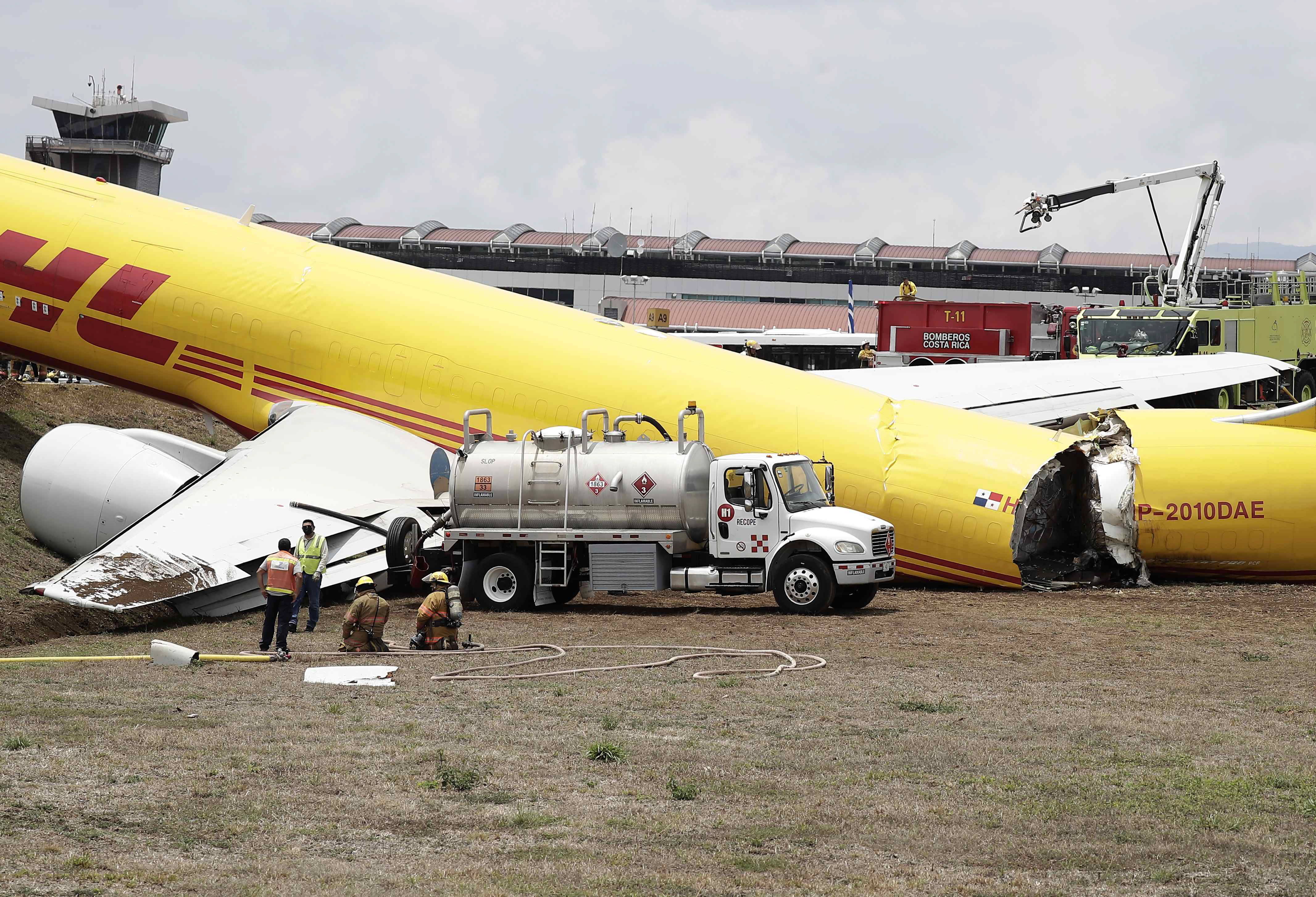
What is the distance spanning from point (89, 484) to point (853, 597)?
1312cm

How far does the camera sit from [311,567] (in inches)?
810

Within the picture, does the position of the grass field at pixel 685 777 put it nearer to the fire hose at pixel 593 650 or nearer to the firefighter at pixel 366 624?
the fire hose at pixel 593 650

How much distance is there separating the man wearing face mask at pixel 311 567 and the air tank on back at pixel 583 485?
2272 millimetres

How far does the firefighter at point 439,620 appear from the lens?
17875 millimetres

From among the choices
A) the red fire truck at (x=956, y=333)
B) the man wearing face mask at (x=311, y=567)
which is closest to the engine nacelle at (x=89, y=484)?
the man wearing face mask at (x=311, y=567)

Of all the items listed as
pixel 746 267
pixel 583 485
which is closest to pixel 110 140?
pixel 746 267

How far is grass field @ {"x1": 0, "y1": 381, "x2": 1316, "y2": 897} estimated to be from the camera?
8375 mm

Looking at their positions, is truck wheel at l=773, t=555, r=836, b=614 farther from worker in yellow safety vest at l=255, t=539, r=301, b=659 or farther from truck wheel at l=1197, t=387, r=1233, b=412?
truck wheel at l=1197, t=387, r=1233, b=412

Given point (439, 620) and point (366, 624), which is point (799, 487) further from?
point (366, 624)

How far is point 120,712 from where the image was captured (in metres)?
12.9

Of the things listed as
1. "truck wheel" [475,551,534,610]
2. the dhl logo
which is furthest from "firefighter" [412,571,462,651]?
the dhl logo

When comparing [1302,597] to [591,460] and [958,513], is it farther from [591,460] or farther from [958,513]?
[591,460]

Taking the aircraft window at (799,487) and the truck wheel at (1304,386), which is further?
the truck wheel at (1304,386)

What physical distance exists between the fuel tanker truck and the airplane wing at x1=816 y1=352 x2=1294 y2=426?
30.2 feet
